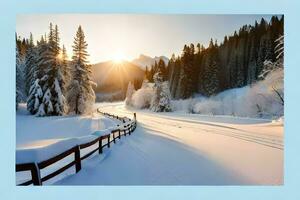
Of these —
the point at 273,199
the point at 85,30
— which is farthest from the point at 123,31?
the point at 273,199

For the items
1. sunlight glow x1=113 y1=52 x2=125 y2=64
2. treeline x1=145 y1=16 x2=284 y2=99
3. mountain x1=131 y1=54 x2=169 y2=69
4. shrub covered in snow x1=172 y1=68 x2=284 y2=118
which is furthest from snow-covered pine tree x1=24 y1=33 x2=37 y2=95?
shrub covered in snow x1=172 y1=68 x2=284 y2=118

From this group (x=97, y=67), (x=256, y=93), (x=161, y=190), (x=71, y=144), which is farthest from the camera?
(x=256, y=93)

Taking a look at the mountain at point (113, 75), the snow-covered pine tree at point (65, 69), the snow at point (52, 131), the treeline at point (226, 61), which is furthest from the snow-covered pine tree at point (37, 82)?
the treeline at point (226, 61)

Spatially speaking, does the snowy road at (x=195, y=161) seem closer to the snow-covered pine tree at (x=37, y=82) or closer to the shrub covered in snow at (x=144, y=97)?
the snow-covered pine tree at (x=37, y=82)

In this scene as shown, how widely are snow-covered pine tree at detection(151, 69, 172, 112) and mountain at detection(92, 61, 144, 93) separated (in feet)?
3.34

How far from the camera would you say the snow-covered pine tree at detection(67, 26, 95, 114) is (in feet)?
23.1

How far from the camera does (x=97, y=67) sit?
7.29 m

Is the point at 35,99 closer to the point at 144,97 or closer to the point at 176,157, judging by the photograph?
the point at 176,157

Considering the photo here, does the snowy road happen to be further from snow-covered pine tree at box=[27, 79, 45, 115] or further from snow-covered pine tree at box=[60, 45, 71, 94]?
snow-covered pine tree at box=[27, 79, 45, 115]

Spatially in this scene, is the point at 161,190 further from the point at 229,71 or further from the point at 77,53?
the point at 229,71

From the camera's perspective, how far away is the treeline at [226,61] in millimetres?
7066

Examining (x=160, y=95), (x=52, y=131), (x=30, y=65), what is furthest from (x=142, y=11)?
(x=160, y=95)

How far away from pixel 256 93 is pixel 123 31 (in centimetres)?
367

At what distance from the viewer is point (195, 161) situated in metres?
6.22
